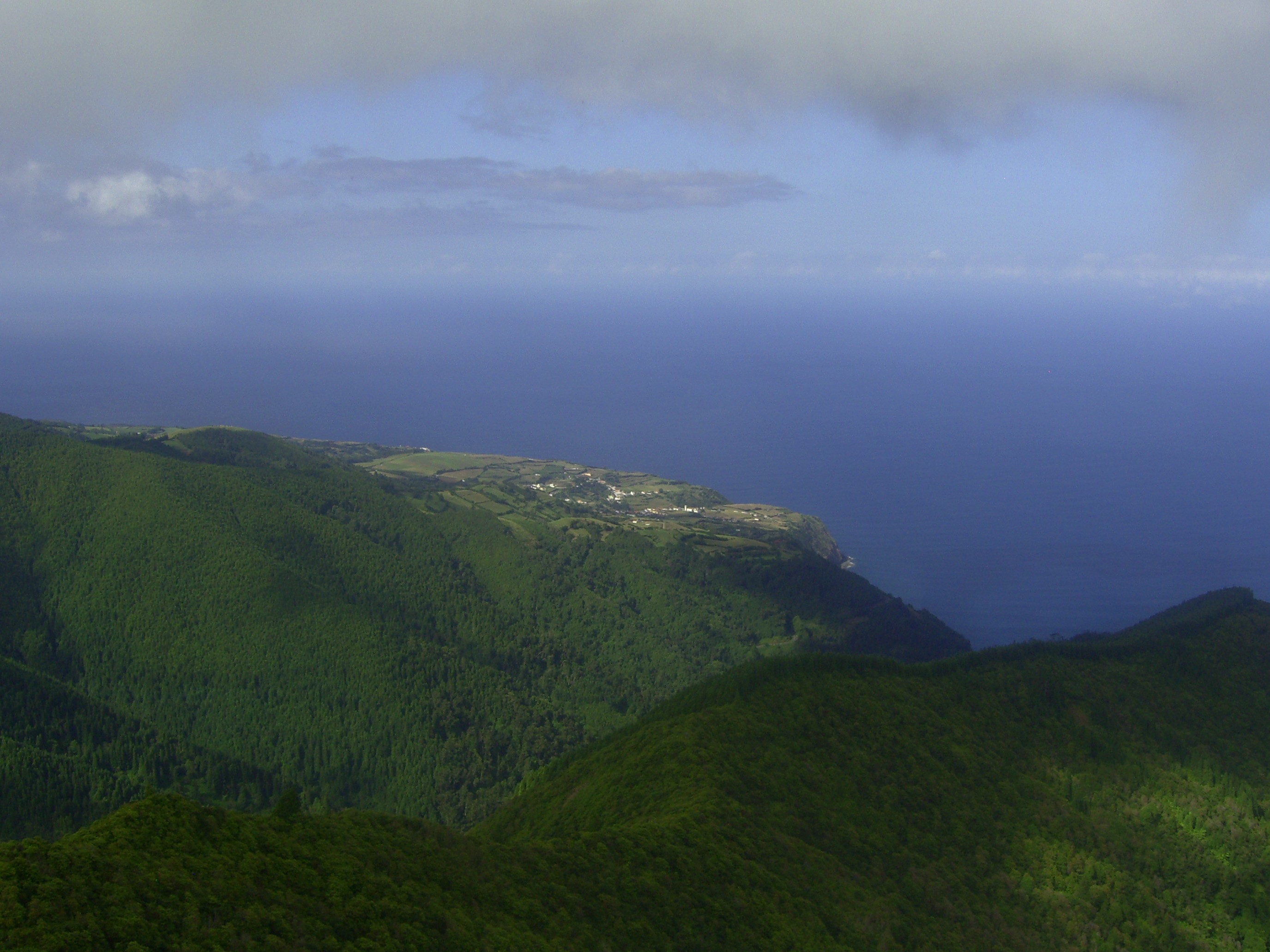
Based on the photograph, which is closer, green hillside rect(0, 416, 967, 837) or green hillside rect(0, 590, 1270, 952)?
green hillside rect(0, 590, 1270, 952)

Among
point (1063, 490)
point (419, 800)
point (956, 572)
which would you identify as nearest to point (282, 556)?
point (419, 800)

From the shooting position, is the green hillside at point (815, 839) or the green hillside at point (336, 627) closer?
the green hillside at point (815, 839)

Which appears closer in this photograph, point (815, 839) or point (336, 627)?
point (815, 839)

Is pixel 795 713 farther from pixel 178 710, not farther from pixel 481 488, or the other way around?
pixel 481 488

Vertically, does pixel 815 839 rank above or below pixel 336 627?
below
